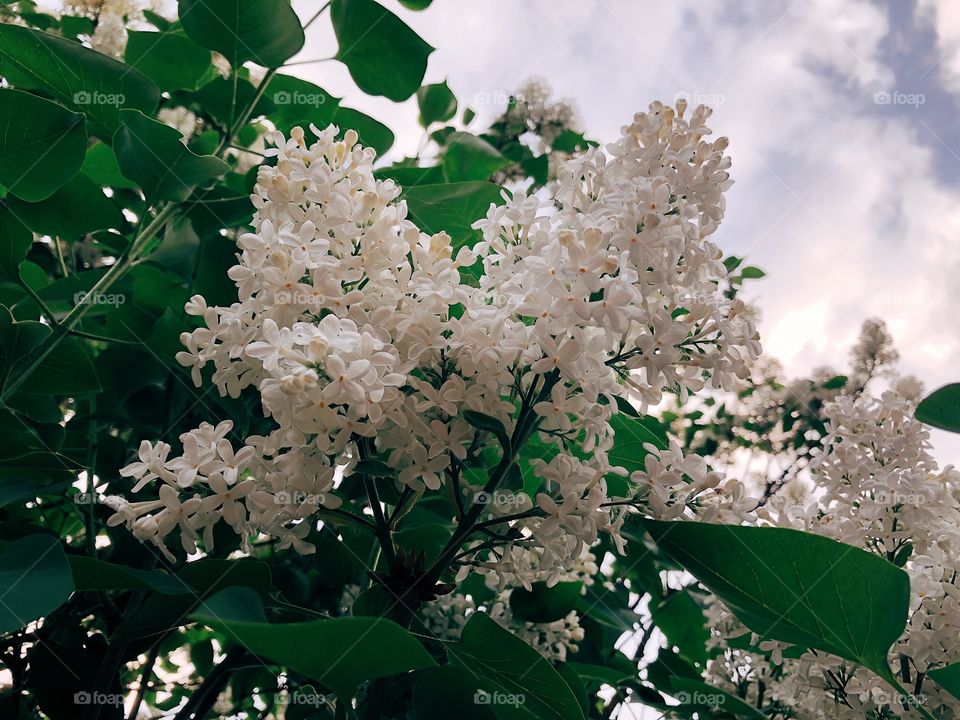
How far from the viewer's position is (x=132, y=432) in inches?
52.2

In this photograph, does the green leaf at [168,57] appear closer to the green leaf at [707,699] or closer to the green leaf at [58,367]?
the green leaf at [58,367]

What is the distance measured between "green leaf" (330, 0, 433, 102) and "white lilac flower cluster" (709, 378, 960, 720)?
2.68ft

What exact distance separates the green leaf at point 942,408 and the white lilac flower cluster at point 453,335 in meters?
0.34

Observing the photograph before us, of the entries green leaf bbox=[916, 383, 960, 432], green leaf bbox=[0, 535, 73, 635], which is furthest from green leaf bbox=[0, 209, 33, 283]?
green leaf bbox=[916, 383, 960, 432]

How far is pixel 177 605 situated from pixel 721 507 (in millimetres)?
518

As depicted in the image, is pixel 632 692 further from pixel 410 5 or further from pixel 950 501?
pixel 410 5

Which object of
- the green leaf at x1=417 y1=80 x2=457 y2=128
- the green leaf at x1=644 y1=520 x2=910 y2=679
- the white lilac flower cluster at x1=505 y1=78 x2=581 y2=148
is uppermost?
the white lilac flower cluster at x1=505 y1=78 x2=581 y2=148

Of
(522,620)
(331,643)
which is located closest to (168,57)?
(331,643)

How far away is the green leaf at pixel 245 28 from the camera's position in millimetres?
1041

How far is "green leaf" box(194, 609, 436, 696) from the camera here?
1.75ft

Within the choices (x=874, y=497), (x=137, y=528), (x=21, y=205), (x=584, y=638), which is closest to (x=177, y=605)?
(x=137, y=528)

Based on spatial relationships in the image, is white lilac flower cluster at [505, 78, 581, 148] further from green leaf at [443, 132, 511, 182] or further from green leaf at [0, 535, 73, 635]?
green leaf at [0, 535, 73, 635]

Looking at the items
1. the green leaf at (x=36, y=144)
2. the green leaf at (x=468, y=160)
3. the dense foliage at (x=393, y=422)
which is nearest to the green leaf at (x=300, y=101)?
the dense foliage at (x=393, y=422)

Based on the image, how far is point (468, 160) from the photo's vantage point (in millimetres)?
1387
